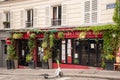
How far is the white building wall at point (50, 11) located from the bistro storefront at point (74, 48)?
841 mm

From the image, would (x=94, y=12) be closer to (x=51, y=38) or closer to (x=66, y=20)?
(x=66, y=20)

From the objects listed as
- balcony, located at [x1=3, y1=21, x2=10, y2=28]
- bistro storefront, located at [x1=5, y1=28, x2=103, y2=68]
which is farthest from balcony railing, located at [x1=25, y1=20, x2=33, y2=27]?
balcony, located at [x1=3, y1=21, x2=10, y2=28]

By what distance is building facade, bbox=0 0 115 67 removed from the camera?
23094 mm

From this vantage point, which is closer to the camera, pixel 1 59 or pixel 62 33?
pixel 62 33

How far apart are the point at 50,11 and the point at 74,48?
12.0ft

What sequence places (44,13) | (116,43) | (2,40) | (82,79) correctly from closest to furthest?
1. (82,79)
2. (116,43)
3. (44,13)
4. (2,40)

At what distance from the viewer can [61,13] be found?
1002 inches

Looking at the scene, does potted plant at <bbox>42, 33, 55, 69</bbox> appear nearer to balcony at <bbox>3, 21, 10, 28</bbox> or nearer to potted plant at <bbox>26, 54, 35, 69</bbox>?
potted plant at <bbox>26, 54, 35, 69</bbox>

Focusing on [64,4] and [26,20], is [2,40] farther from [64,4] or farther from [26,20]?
[64,4]

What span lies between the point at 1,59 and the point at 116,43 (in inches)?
524

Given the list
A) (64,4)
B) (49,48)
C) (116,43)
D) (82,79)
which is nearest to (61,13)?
(64,4)

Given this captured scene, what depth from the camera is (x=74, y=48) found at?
81.6 feet

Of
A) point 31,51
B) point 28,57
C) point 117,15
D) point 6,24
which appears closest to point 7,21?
point 6,24

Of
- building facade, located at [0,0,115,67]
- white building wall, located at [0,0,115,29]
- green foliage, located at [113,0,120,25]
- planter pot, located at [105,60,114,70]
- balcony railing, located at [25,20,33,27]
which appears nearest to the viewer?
green foliage, located at [113,0,120,25]
